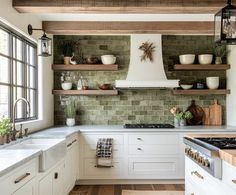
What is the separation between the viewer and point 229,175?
2234 millimetres

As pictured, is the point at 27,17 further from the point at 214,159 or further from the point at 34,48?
Result: the point at 214,159

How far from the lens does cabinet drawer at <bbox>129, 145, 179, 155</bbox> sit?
17.4 ft

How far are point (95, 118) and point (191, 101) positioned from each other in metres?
1.80

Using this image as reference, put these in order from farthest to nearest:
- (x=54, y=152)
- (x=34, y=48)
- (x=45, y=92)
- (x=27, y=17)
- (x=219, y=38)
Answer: (x=45, y=92), (x=34, y=48), (x=27, y=17), (x=54, y=152), (x=219, y=38)

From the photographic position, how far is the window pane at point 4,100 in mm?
3806

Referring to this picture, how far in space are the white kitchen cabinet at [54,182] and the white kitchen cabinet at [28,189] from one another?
8.0 inches

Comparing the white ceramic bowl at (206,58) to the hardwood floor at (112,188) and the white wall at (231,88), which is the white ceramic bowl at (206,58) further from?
the hardwood floor at (112,188)

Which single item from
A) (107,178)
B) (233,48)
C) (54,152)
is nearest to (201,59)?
(233,48)

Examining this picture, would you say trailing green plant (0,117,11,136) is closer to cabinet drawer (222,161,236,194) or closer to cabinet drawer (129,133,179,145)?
cabinet drawer (222,161,236,194)

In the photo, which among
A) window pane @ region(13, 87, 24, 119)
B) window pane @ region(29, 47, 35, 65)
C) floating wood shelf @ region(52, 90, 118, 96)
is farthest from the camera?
floating wood shelf @ region(52, 90, 118, 96)

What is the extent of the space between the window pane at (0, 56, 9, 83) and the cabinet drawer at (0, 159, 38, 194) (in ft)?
4.68

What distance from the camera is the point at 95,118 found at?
240 inches

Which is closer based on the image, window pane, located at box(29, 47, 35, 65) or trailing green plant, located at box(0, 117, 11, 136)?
trailing green plant, located at box(0, 117, 11, 136)

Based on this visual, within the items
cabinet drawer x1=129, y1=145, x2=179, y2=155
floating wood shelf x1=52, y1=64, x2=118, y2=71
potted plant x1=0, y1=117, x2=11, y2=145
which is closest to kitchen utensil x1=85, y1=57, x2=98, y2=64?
floating wood shelf x1=52, y1=64, x2=118, y2=71
